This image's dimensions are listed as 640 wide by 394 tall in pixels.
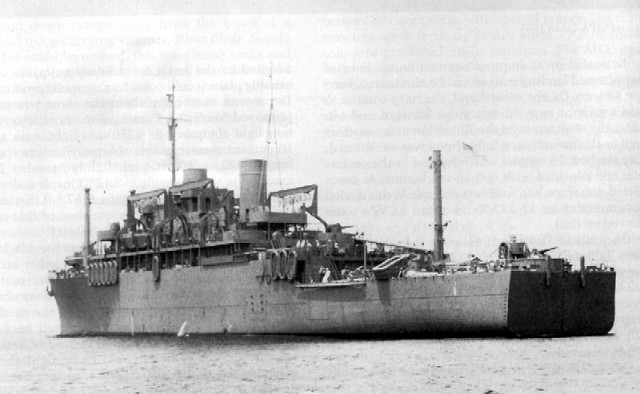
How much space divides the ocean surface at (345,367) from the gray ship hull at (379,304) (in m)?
0.76

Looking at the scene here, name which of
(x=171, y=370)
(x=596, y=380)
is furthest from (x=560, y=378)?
(x=171, y=370)

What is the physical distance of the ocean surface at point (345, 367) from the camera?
3028 cm

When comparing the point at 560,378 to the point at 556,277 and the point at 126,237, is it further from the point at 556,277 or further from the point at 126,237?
the point at 126,237

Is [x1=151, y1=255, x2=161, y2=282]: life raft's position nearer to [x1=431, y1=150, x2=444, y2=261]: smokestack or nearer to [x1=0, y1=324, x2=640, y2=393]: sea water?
[x1=0, y1=324, x2=640, y2=393]: sea water

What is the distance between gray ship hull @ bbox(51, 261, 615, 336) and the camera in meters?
41.4

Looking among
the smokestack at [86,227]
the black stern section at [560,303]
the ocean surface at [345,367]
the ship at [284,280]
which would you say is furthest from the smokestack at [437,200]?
the smokestack at [86,227]

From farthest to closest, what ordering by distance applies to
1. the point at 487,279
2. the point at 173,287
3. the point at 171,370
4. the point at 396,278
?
the point at 173,287 < the point at 396,278 < the point at 487,279 < the point at 171,370

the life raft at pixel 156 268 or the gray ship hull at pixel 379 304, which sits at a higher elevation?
the life raft at pixel 156 268

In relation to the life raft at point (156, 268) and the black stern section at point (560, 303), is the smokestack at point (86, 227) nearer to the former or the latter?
the life raft at point (156, 268)

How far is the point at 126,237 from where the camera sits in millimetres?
61844

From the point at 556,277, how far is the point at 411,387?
1497 cm

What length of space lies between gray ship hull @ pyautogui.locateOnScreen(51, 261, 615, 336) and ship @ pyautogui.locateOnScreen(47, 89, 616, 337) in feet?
0.18

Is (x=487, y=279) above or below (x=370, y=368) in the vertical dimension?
above

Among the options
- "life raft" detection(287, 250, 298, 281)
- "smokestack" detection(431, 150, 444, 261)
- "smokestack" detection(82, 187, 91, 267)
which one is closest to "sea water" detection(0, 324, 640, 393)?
"life raft" detection(287, 250, 298, 281)
